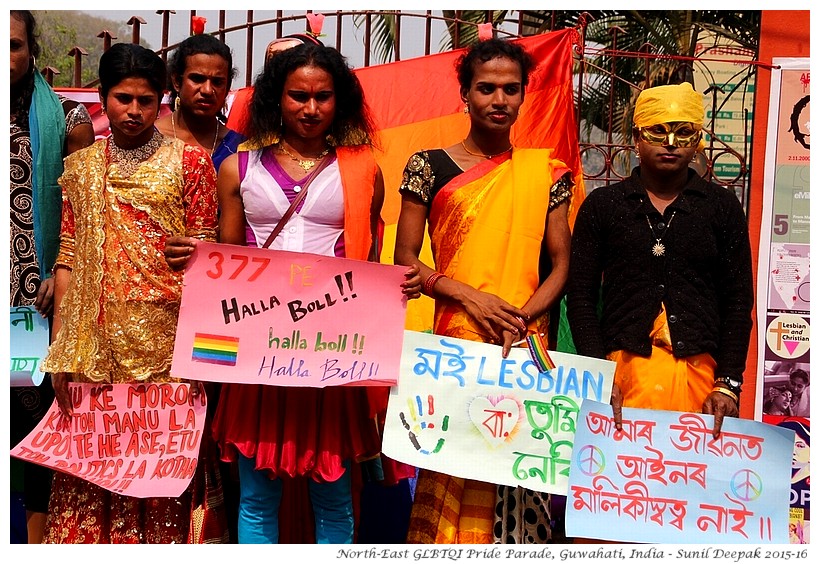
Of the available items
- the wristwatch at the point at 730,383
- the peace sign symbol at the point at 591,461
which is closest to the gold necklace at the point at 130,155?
the peace sign symbol at the point at 591,461

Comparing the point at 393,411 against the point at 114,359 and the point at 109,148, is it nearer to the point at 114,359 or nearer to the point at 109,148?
the point at 114,359

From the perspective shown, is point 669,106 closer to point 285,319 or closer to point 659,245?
point 659,245

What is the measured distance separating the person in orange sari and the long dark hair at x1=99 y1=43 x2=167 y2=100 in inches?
42.0

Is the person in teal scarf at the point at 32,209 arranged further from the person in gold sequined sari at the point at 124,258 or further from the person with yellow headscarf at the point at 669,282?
the person with yellow headscarf at the point at 669,282

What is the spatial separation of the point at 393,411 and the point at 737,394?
4.13 ft

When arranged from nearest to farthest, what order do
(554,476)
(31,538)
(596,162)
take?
(554,476), (31,538), (596,162)

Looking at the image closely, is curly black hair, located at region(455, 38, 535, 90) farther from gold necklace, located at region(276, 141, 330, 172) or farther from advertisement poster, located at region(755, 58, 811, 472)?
advertisement poster, located at region(755, 58, 811, 472)

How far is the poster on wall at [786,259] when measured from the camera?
5.26 meters

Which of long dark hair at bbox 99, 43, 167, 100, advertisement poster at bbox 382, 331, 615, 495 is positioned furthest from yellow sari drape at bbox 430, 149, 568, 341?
long dark hair at bbox 99, 43, 167, 100

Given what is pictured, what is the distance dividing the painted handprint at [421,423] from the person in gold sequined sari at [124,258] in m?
1.00

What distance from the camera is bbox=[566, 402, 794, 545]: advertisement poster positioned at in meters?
3.69
